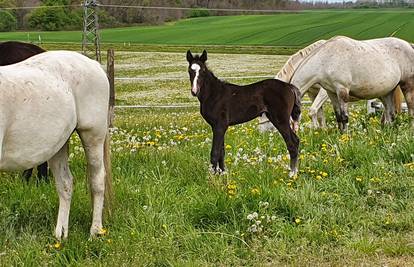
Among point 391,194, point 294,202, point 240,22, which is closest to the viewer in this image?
point 294,202

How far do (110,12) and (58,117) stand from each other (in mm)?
59442

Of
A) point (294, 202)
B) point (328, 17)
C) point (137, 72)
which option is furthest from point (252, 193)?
point (328, 17)

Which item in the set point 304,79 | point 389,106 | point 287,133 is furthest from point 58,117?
point 389,106

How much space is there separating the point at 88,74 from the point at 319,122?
276 inches

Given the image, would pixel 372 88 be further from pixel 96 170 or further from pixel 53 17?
pixel 53 17

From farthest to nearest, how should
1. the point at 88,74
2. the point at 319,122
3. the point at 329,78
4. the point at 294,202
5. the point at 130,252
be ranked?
1. the point at 319,122
2. the point at 329,78
3. the point at 294,202
4. the point at 88,74
5. the point at 130,252

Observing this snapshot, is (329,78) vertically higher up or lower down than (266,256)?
higher up

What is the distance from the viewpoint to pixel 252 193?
19.2ft

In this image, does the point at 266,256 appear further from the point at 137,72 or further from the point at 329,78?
the point at 137,72

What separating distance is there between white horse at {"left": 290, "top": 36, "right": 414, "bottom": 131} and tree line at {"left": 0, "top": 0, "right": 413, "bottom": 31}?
43.4 metres

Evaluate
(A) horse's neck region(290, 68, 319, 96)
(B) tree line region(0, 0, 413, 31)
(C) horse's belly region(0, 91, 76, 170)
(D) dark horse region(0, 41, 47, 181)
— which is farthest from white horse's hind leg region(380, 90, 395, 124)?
(B) tree line region(0, 0, 413, 31)

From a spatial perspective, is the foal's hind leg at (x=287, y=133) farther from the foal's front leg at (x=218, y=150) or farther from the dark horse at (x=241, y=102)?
the foal's front leg at (x=218, y=150)

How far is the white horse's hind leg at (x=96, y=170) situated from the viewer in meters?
5.44

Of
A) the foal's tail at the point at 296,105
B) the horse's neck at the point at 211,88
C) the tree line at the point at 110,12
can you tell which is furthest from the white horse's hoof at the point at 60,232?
the tree line at the point at 110,12
